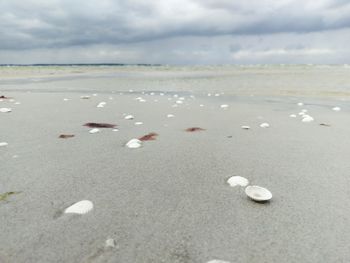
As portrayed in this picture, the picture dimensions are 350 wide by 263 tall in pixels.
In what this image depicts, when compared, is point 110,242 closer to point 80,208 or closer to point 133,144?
point 80,208

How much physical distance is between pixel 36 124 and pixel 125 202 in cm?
339

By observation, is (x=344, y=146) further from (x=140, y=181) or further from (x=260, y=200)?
(x=140, y=181)

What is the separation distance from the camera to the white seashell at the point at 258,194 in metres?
2.00

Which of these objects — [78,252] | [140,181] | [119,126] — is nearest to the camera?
[78,252]

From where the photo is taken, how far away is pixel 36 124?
184 inches

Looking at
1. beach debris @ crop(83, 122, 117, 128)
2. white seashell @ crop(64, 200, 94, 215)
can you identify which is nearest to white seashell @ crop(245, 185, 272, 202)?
white seashell @ crop(64, 200, 94, 215)

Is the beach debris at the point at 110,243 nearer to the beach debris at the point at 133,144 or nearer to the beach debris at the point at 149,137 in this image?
the beach debris at the point at 133,144

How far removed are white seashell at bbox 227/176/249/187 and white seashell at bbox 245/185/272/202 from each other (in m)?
0.21

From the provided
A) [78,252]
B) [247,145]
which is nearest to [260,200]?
[78,252]

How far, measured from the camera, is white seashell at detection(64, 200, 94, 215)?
1.86m

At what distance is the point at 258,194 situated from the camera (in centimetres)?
205

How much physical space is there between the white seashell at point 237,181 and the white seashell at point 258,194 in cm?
21

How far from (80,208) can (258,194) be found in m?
1.30

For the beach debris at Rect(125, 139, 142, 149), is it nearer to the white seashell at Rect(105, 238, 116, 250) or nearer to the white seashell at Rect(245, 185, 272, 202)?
the white seashell at Rect(245, 185, 272, 202)
